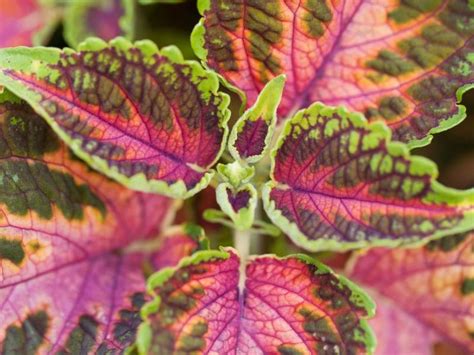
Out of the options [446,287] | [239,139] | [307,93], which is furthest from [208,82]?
[446,287]

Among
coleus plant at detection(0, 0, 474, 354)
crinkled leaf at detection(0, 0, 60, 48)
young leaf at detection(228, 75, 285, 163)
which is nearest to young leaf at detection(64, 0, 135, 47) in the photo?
crinkled leaf at detection(0, 0, 60, 48)

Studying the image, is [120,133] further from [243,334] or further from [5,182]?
[243,334]

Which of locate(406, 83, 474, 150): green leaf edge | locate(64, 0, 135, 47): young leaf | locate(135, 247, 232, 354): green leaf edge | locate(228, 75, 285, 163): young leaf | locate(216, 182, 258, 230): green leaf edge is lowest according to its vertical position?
locate(135, 247, 232, 354): green leaf edge

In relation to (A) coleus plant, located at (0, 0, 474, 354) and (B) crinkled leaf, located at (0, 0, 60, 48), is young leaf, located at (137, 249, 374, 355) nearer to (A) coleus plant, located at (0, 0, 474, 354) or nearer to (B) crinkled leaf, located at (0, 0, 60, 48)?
(A) coleus plant, located at (0, 0, 474, 354)

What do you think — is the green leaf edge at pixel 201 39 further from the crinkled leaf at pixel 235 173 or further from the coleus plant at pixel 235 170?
the crinkled leaf at pixel 235 173

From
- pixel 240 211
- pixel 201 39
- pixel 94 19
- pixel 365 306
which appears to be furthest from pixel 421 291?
pixel 94 19

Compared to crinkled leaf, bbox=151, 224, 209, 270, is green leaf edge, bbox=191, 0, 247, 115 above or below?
above
